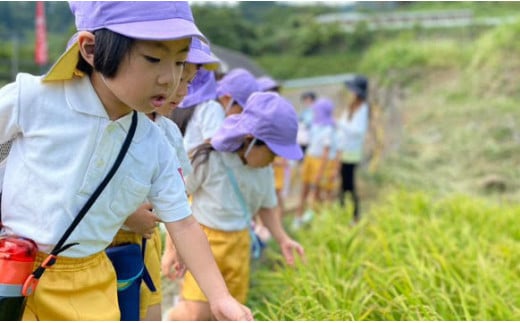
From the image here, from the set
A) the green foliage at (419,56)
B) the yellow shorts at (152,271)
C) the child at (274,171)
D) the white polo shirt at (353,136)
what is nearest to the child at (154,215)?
the yellow shorts at (152,271)

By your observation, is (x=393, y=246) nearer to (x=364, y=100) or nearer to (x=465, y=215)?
(x=465, y=215)

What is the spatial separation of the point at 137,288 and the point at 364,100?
4817mm

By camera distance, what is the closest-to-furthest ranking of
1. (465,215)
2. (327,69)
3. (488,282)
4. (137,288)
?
(137,288) → (488,282) → (465,215) → (327,69)

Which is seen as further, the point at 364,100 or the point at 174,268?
the point at 364,100

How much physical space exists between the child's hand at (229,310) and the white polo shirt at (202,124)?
4.36ft

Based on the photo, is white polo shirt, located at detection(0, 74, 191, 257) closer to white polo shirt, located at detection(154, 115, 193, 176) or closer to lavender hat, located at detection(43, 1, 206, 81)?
lavender hat, located at detection(43, 1, 206, 81)

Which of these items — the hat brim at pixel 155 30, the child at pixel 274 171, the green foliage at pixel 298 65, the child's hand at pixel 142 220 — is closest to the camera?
the hat brim at pixel 155 30

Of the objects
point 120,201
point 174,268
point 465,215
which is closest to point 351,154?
point 465,215

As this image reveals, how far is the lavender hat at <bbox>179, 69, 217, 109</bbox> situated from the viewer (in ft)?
10.0

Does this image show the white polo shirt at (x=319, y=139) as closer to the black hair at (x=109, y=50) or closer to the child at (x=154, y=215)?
the child at (x=154, y=215)

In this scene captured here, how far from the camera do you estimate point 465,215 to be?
15.8 ft

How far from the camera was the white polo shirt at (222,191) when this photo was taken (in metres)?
2.75

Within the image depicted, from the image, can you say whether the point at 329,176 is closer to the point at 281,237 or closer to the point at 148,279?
the point at 281,237

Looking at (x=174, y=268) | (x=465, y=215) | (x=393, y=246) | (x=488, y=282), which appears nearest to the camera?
(x=174, y=268)
